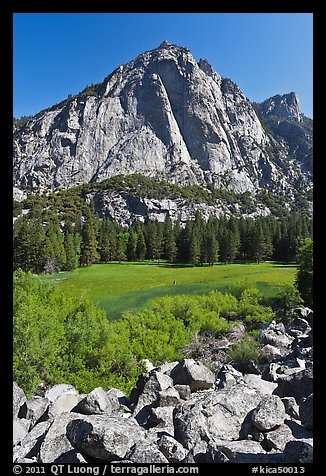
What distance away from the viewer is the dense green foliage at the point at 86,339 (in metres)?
13.2

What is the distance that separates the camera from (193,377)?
8695 millimetres

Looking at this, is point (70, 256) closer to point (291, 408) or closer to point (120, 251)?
point (120, 251)

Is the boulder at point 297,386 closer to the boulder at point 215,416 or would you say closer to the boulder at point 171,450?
the boulder at point 215,416

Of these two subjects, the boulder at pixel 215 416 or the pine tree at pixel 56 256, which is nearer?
the boulder at pixel 215 416

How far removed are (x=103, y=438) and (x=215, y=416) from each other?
2.40m

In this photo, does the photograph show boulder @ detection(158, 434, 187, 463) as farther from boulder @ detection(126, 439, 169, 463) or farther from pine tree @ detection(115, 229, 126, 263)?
pine tree @ detection(115, 229, 126, 263)

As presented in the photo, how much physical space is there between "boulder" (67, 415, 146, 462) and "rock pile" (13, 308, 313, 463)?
0.01m

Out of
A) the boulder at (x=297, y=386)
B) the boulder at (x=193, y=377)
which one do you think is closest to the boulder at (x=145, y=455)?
the boulder at (x=297, y=386)

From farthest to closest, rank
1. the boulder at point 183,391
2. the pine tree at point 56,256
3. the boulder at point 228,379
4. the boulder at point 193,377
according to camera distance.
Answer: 1. the pine tree at point 56,256
2. the boulder at point 193,377
3. the boulder at point 228,379
4. the boulder at point 183,391

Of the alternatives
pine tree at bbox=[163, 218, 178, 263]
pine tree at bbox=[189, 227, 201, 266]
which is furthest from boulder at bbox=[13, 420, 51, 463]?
pine tree at bbox=[163, 218, 178, 263]

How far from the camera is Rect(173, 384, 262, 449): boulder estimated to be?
17.2 feet

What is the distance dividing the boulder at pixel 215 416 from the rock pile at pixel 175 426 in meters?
0.01
